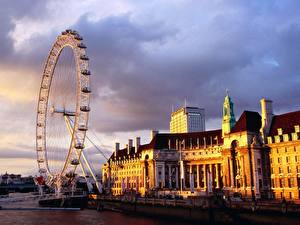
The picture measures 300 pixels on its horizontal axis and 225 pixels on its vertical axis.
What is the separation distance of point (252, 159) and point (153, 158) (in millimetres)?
45208

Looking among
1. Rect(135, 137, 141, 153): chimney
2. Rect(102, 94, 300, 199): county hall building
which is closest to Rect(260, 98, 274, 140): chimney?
Rect(102, 94, 300, 199): county hall building

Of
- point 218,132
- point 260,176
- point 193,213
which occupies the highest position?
point 218,132

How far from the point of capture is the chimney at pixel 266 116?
9795cm

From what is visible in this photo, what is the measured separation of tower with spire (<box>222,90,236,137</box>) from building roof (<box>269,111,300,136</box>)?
13.0 meters

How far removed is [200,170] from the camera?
131625 millimetres

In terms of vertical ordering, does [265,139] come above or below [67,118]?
below

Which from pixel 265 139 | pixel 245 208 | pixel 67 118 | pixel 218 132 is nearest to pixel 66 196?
pixel 67 118

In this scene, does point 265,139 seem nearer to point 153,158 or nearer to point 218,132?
point 218,132

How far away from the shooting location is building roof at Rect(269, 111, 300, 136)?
93.1 meters

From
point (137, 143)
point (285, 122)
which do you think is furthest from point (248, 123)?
point (137, 143)

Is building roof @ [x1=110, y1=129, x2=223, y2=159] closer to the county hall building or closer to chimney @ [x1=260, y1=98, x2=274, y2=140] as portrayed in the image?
the county hall building

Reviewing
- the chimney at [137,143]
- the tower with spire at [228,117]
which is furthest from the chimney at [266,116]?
the chimney at [137,143]

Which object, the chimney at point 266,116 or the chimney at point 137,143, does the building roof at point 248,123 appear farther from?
the chimney at point 137,143

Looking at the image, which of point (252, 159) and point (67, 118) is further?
point (67, 118)
